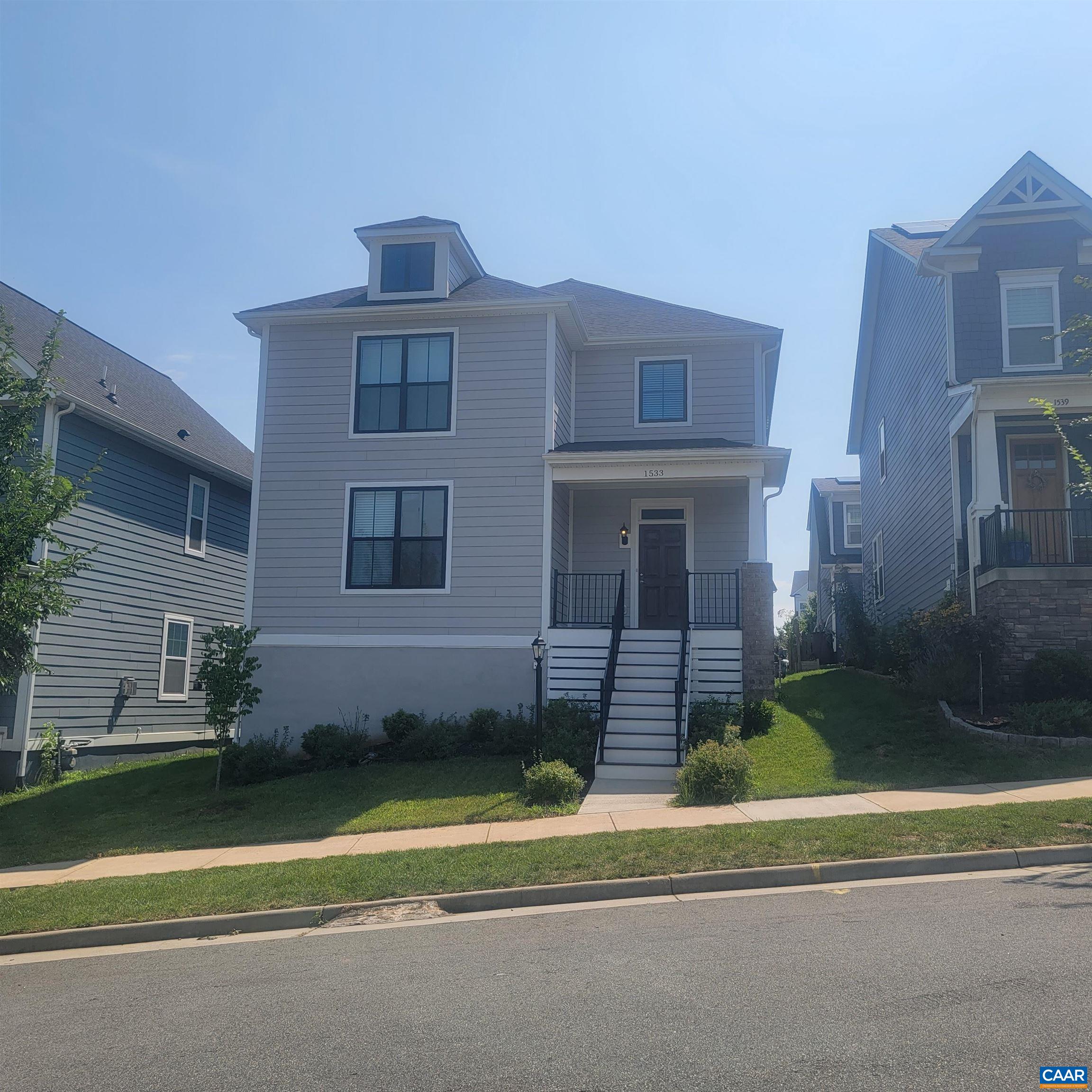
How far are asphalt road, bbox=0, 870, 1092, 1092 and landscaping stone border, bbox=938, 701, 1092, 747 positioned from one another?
18.5 feet

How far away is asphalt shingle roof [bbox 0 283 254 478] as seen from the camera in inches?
706

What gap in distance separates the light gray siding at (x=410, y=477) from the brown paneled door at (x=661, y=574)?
8.87 ft

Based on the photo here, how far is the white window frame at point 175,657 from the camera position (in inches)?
783

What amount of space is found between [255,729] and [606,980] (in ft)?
40.8

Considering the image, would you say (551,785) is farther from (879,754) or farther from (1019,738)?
(1019,738)

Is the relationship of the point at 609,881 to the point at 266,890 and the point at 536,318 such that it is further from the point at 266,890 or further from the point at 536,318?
the point at 536,318

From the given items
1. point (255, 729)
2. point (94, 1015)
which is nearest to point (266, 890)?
point (94, 1015)

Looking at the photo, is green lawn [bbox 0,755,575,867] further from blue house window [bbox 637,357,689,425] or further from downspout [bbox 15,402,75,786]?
blue house window [bbox 637,357,689,425]

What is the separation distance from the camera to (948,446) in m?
18.2

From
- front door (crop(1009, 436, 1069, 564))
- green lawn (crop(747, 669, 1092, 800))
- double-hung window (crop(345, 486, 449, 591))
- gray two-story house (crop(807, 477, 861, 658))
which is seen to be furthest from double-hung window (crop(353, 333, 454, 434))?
gray two-story house (crop(807, 477, 861, 658))

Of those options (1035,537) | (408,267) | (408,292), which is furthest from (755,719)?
(408,267)

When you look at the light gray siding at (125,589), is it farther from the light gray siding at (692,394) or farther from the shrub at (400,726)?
the light gray siding at (692,394)

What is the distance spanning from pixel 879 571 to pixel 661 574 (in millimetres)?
9559

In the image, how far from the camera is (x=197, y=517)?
2116 cm
